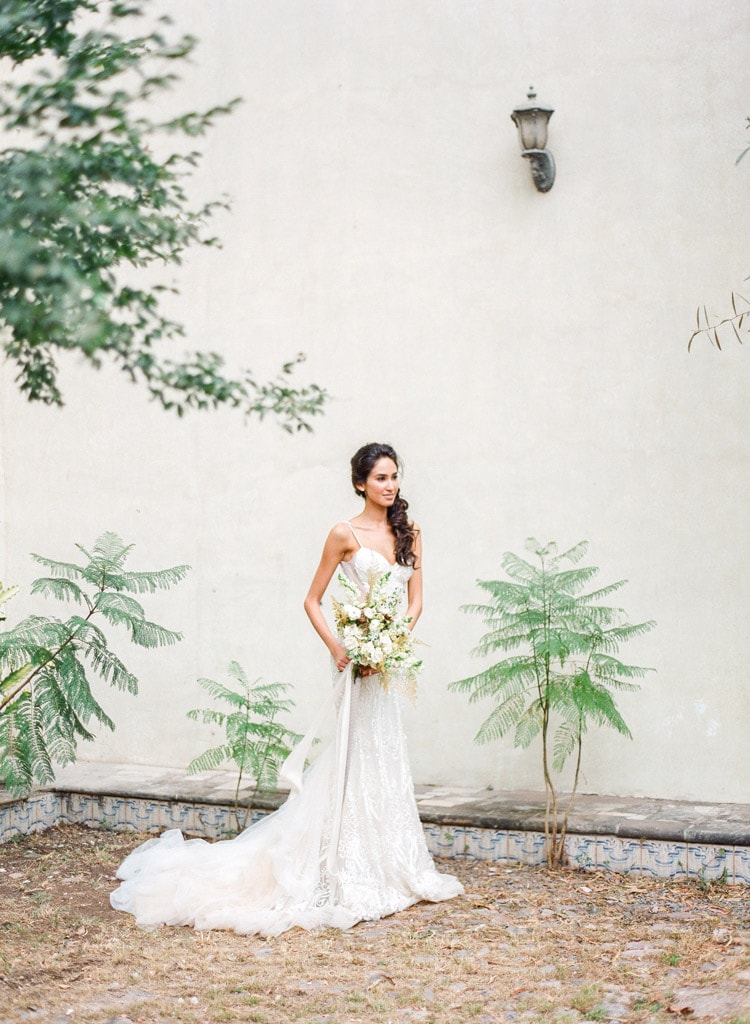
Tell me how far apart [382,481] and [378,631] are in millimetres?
739

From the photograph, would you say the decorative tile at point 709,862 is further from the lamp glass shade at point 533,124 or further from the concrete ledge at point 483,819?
the lamp glass shade at point 533,124

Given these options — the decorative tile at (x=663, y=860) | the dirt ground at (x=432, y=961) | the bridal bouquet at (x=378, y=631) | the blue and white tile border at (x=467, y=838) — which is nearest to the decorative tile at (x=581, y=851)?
the blue and white tile border at (x=467, y=838)

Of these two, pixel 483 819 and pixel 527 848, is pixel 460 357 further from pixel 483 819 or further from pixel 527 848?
pixel 527 848

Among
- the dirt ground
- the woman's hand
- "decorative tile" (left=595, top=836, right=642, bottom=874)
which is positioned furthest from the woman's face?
"decorative tile" (left=595, top=836, right=642, bottom=874)

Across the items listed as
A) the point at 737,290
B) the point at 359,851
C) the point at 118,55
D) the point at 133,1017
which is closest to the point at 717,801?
the point at 359,851

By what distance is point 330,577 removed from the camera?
5.80 m

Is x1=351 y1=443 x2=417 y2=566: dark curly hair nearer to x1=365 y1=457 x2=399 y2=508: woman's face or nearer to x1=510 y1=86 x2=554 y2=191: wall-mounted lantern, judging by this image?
x1=365 y1=457 x2=399 y2=508: woman's face

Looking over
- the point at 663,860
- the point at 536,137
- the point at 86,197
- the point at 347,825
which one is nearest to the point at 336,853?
the point at 347,825

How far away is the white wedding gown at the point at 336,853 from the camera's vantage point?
5.46 metres

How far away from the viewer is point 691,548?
267 inches

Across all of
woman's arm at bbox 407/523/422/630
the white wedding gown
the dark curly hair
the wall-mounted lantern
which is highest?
the wall-mounted lantern

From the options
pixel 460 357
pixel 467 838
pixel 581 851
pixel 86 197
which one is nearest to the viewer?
pixel 86 197

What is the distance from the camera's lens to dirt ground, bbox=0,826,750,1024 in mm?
4297

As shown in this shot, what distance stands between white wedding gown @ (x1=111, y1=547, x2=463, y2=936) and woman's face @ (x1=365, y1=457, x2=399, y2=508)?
27cm
